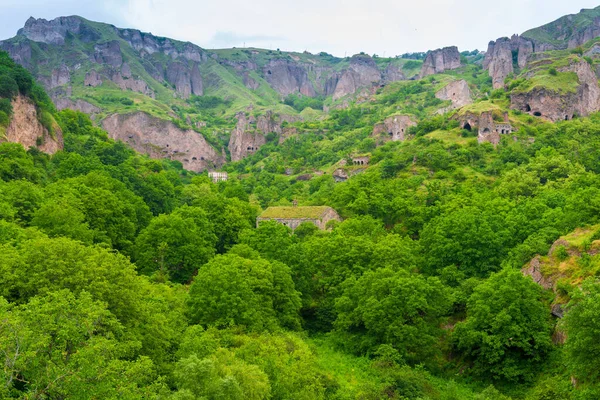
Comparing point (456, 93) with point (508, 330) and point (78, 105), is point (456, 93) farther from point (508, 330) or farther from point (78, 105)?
point (508, 330)

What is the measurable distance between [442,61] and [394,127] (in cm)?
8752

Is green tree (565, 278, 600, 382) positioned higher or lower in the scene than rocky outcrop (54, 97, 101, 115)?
lower

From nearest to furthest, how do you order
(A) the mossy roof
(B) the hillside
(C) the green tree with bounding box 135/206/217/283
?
(B) the hillside < (C) the green tree with bounding box 135/206/217/283 < (A) the mossy roof

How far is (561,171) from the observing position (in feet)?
216

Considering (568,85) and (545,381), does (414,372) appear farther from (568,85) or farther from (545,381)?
(568,85)

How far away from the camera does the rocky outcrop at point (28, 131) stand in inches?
2630

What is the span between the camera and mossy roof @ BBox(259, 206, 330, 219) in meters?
64.4

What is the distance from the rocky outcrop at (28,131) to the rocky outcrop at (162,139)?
2787 inches

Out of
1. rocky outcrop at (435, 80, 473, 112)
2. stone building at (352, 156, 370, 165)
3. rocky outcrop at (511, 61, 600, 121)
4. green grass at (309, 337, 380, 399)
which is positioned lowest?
green grass at (309, 337, 380, 399)

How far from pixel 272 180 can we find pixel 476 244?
63150mm

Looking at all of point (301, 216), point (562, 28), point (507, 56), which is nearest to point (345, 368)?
point (301, 216)

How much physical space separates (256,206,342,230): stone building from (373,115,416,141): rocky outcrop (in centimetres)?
5105

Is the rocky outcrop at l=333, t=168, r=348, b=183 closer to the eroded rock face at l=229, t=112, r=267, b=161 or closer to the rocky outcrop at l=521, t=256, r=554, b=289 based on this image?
the rocky outcrop at l=521, t=256, r=554, b=289

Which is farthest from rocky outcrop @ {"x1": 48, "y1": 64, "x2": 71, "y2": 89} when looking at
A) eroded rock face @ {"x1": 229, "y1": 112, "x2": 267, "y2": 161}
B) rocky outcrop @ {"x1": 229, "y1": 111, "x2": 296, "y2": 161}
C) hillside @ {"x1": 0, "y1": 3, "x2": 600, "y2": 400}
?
hillside @ {"x1": 0, "y1": 3, "x2": 600, "y2": 400}
